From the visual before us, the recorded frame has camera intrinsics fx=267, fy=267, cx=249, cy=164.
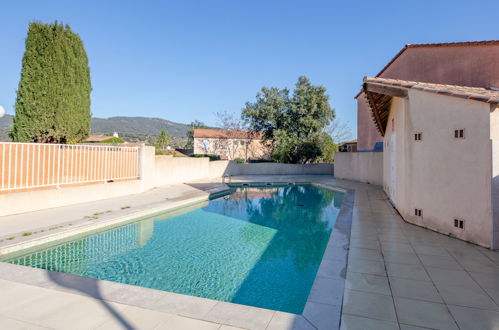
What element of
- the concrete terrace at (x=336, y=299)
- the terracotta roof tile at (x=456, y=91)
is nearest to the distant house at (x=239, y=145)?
the terracotta roof tile at (x=456, y=91)

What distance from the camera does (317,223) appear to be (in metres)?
9.03

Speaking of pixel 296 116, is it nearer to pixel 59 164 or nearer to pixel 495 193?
pixel 59 164

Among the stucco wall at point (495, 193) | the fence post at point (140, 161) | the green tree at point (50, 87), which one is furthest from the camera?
the fence post at point (140, 161)

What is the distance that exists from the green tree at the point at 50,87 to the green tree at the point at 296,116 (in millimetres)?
16903

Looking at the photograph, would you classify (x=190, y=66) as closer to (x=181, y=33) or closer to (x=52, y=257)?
(x=181, y=33)

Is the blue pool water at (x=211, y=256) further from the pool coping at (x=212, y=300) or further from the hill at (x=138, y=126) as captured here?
the hill at (x=138, y=126)

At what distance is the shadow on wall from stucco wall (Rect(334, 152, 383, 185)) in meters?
16.9

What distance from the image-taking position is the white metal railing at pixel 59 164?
7984 millimetres

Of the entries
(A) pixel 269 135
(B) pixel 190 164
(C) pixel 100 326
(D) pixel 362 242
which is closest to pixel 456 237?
(D) pixel 362 242

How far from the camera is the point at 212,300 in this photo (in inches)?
135

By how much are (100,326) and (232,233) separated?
507cm

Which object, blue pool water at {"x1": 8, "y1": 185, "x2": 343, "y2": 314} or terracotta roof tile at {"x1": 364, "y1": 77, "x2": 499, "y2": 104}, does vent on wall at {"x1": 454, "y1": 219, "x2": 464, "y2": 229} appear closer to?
terracotta roof tile at {"x1": 364, "y1": 77, "x2": 499, "y2": 104}

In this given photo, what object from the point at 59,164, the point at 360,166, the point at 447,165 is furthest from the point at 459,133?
the point at 360,166

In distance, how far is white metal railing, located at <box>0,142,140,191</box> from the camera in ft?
26.2
